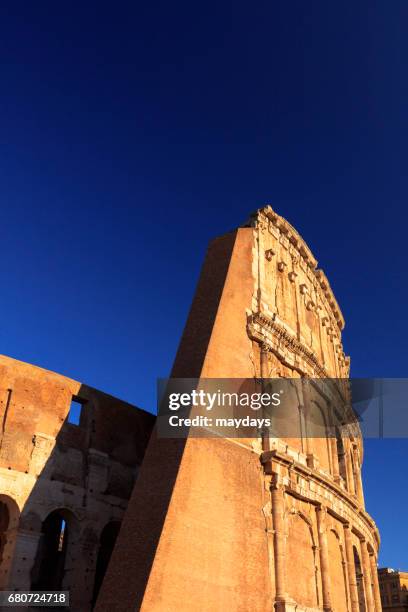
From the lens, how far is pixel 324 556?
1736cm

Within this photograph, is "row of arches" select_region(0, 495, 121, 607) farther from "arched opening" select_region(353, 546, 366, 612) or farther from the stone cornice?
the stone cornice

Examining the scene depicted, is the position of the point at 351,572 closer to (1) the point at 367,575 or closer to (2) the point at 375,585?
(1) the point at 367,575

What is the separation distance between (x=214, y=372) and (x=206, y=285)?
324 cm

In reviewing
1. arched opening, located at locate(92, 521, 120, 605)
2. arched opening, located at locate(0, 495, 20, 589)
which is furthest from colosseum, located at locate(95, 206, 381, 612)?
arched opening, located at locate(92, 521, 120, 605)

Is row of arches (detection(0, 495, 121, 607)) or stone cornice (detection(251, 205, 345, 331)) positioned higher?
A: stone cornice (detection(251, 205, 345, 331))

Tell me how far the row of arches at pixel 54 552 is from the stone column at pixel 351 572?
788cm

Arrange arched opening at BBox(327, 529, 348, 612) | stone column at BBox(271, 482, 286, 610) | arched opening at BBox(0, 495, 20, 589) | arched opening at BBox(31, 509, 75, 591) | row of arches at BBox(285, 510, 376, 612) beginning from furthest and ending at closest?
1. arched opening at BBox(327, 529, 348, 612)
2. arched opening at BBox(31, 509, 75, 591)
3. row of arches at BBox(285, 510, 376, 612)
4. stone column at BBox(271, 482, 286, 610)
5. arched opening at BBox(0, 495, 20, 589)

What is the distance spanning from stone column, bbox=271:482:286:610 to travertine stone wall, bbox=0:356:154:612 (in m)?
4.52

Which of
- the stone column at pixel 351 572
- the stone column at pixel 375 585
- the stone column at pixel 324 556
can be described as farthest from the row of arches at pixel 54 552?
the stone column at pixel 375 585

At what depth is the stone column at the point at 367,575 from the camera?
21.1 m

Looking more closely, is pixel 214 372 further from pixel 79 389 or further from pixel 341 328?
pixel 341 328

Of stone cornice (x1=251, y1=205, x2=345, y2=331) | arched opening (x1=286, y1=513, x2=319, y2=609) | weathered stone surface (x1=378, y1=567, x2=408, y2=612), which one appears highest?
stone cornice (x1=251, y1=205, x2=345, y2=331)

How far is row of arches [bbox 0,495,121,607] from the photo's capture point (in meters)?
13.9

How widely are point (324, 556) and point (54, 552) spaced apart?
7984 millimetres
